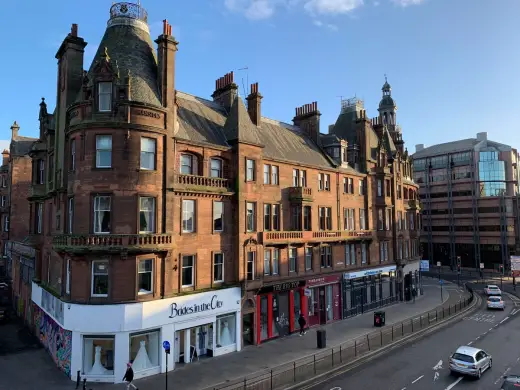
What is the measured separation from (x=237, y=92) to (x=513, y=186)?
268ft

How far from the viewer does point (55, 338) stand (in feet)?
78.7

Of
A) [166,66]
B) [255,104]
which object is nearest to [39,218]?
[166,66]

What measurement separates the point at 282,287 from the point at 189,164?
475 inches

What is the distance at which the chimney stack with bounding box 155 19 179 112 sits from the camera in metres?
23.5

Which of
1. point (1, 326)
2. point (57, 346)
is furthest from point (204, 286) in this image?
point (1, 326)

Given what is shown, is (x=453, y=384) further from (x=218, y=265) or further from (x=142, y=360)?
(x=142, y=360)

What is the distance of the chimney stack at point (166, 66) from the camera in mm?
23500

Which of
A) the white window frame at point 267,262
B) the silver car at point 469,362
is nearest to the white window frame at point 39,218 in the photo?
the white window frame at point 267,262

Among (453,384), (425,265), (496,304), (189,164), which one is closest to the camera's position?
(453,384)

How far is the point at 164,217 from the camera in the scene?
22.6 metres

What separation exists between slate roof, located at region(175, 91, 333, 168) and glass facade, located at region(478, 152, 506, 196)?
2590 inches

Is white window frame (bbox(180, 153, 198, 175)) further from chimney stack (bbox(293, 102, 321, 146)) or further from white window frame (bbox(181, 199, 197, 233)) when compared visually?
chimney stack (bbox(293, 102, 321, 146))

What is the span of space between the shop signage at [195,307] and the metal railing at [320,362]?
16.7 feet

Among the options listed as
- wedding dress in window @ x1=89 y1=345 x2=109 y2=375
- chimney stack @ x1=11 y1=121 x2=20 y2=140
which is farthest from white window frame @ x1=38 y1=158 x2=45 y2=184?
chimney stack @ x1=11 y1=121 x2=20 y2=140
